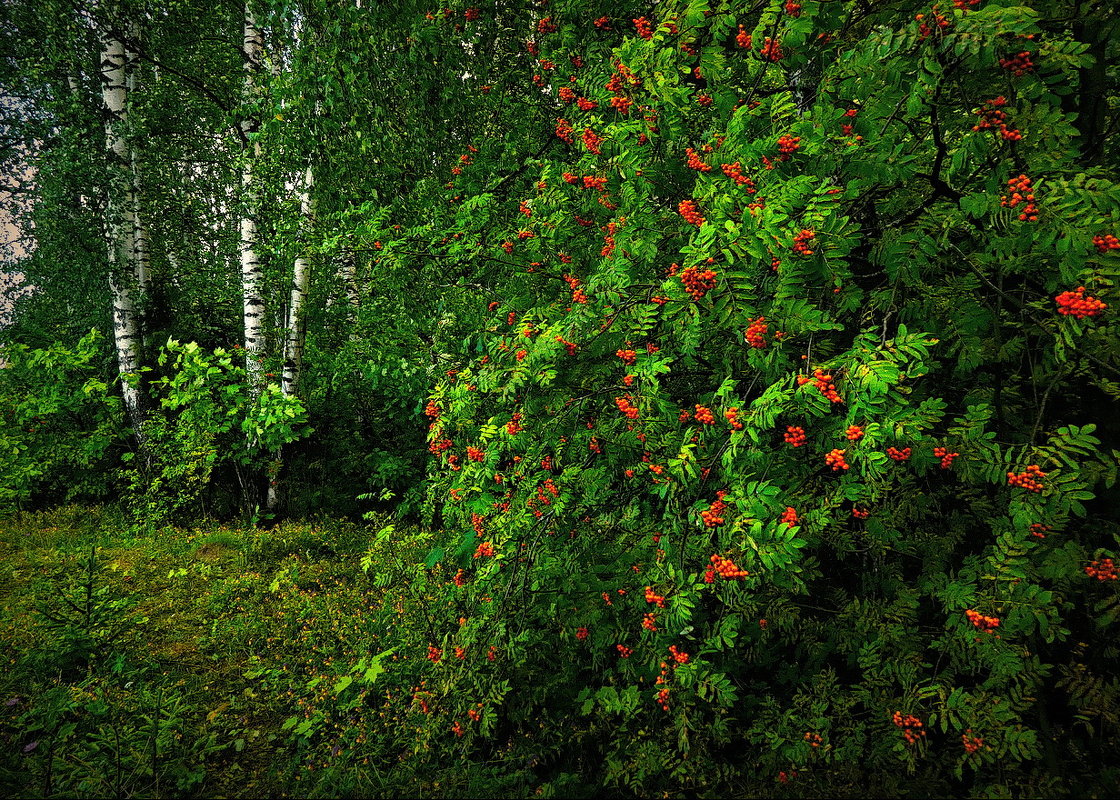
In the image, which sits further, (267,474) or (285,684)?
(267,474)

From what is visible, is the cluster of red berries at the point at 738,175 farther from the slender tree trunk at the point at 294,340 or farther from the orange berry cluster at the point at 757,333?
the slender tree trunk at the point at 294,340

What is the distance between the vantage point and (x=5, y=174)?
8844mm

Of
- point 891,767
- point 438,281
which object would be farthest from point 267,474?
point 891,767

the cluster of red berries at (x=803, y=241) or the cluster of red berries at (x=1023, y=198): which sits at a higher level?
the cluster of red berries at (x=1023, y=198)

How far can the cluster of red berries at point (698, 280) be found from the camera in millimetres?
1873

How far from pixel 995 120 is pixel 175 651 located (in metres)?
5.64

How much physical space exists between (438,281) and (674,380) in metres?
1.80

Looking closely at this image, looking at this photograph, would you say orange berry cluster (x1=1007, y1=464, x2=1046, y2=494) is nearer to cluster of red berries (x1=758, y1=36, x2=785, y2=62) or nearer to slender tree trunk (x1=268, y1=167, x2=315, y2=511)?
cluster of red berries (x1=758, y1=36, x2=785, y2=62)

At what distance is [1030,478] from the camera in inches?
68.8

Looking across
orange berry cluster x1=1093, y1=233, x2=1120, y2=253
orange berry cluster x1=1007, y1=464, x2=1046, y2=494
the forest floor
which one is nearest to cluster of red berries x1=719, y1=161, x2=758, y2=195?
orange berry cluster x1=1093, y1=233, x2=1120, y2=253

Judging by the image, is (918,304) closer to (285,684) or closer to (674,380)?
(674,380)

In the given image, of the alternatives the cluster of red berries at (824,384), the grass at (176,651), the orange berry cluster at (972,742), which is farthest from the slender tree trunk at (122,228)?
the orange berry cluster at (972,742)

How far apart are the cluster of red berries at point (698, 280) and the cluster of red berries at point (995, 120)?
95 cm

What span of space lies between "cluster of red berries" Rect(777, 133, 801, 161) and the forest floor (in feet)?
9.34
